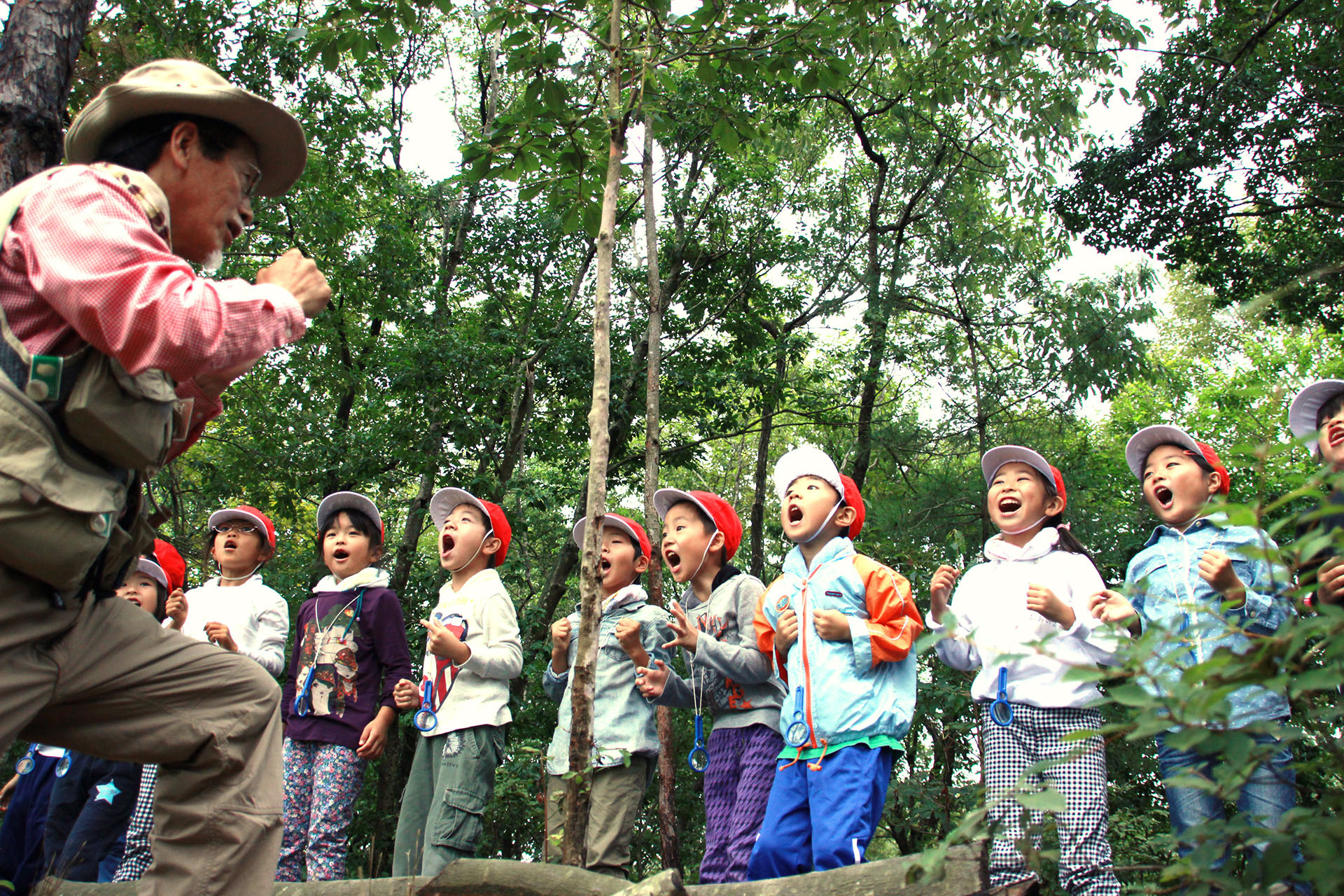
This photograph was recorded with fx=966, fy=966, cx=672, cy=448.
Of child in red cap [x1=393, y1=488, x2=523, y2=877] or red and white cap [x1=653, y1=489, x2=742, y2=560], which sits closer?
child in red cap [x1=393, y1=488, x2=523, y2=877]

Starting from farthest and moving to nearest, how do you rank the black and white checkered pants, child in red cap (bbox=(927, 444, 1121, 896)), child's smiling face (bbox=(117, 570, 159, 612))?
child's smiling face (bbox=(117, 570, 159, 612))
child in red cap (bbox=(927, 444, 1121, 896))
the black and white checkered pants

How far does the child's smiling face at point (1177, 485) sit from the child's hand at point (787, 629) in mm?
1550

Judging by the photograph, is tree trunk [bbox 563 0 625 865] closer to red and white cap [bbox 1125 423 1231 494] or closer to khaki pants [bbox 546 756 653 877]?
khaki pants [bbox 546 756 653 877]

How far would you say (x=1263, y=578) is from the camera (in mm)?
3531

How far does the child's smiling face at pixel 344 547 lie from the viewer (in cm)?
518

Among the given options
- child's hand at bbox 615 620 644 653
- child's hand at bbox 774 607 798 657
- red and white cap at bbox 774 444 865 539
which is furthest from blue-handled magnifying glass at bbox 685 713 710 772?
red and white cap at bbox 774 444 865 539

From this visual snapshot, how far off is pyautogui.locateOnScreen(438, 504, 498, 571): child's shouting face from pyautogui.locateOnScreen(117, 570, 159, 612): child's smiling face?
1.51m

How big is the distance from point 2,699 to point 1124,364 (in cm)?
1228

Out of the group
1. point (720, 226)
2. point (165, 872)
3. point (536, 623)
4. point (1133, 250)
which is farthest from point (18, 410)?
point (720, 226)

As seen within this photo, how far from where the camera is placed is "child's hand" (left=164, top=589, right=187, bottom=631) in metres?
4.66

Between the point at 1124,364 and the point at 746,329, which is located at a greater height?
the point at 746,329

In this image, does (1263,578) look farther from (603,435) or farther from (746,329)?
(746,329)

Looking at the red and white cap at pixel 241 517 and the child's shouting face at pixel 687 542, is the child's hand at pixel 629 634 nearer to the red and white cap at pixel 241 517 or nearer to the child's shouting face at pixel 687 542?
the child's shouting face at pixel 687 542

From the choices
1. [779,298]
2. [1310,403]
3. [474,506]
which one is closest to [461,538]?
[474,506]
